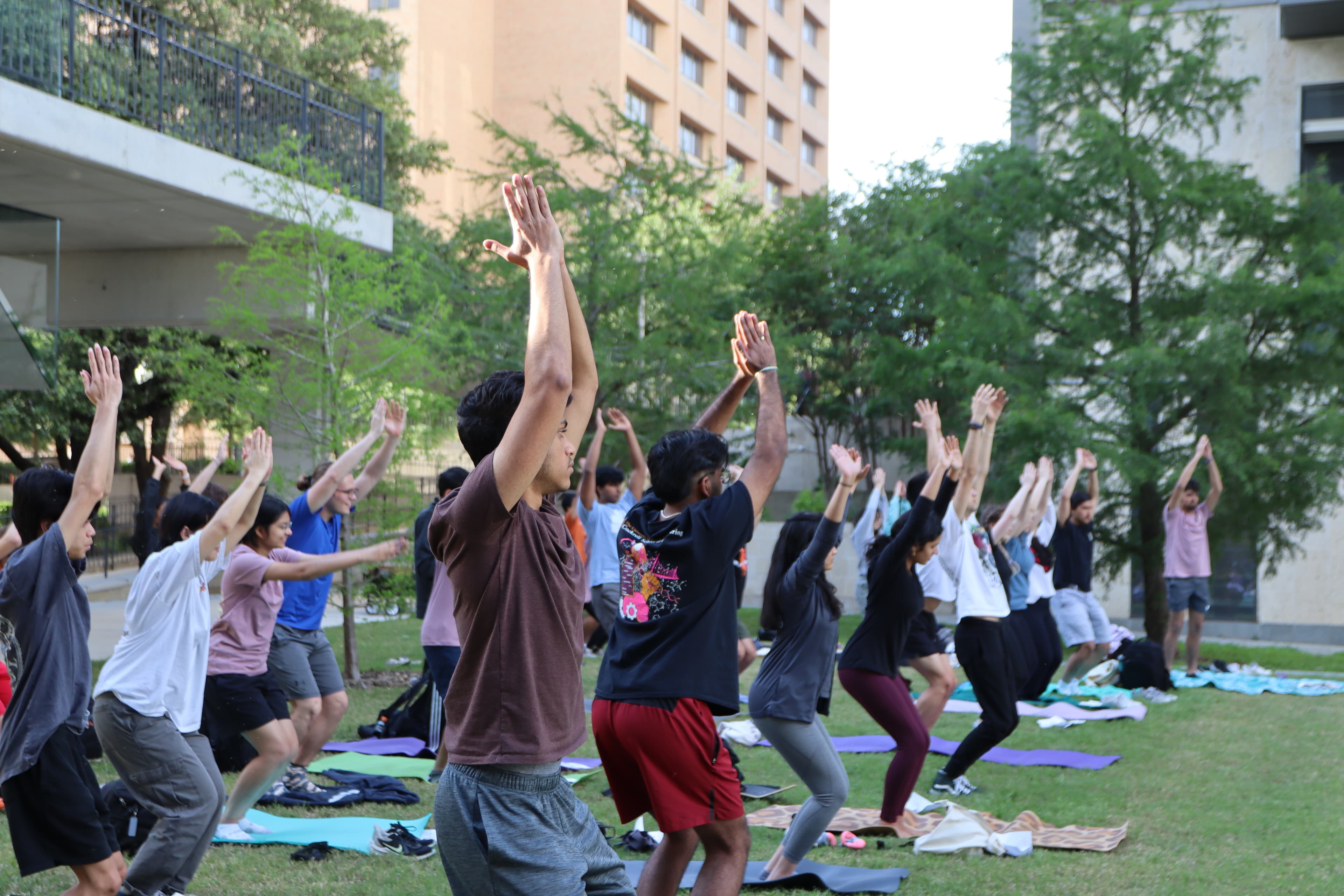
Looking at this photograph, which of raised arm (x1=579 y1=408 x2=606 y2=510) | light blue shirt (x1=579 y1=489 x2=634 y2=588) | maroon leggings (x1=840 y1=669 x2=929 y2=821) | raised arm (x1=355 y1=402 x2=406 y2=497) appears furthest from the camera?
light blue shirt (x1=579 y1=489 x2=634 y2=588)

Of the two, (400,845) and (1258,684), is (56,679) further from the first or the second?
(1258,684)

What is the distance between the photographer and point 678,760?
389cm

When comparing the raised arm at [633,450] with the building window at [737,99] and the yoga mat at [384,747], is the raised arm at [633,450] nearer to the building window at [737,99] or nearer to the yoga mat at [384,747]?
the yoga mat at [384,747]

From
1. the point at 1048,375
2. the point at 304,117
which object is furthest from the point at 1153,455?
the point at 304,117

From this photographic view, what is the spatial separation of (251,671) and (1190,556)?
33.4ft

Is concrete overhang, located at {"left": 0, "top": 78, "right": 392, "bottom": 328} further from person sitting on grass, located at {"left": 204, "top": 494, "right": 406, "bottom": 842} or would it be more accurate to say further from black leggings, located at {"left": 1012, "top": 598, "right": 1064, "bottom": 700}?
black leggings, located at {"left": 1012, "top": 598, "right": 1064, "bottom": 700}

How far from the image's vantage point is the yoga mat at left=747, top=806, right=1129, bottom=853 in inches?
248

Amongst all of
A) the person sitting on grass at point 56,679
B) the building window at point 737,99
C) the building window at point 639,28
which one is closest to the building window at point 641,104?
the building window at point 639,28

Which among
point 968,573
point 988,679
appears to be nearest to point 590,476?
point 968,573

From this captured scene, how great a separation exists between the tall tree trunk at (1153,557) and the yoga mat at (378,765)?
30.7 ft

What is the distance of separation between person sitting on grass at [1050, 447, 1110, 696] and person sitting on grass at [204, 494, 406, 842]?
7514 mm

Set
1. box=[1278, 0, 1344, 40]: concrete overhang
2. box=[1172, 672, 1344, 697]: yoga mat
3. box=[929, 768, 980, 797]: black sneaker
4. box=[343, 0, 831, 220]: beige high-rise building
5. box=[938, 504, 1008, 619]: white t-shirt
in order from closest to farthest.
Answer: box=[938, 504, 1008, 619]: white t-shirt < box=[929, 768, 980, 797]: black sneaker < box=[1172, 672, 1344, 697]: yoga mat < box=[1278, 0, 1344, 40]: concrete overhang < box=[343, 0, 831, 220]: beige high-rise building

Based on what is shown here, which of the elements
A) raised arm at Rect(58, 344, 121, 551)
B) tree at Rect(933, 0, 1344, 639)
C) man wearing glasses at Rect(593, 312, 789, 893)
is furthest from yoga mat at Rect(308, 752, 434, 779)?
tree at Rect(933, 0, 1344, 639)

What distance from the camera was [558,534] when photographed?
10.00 ft
